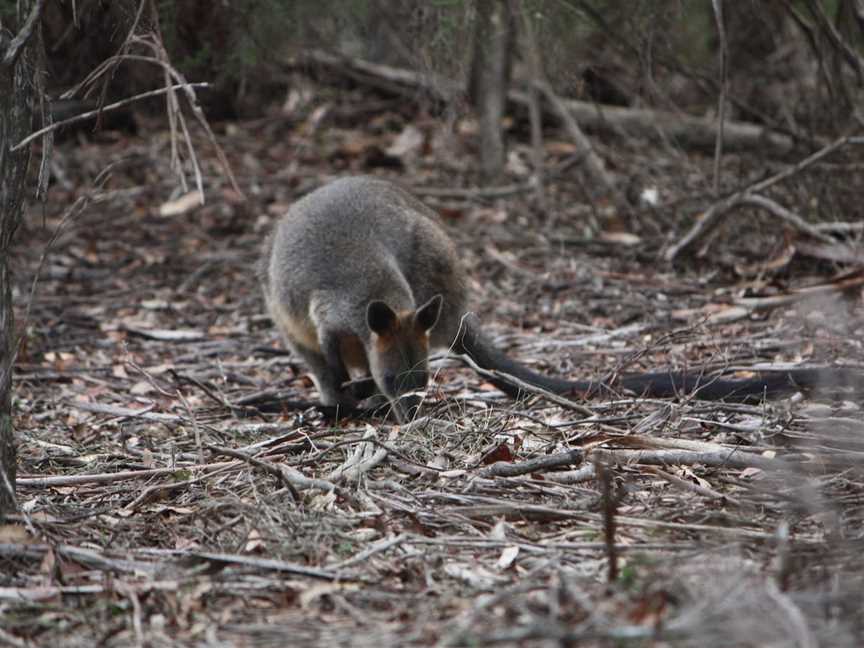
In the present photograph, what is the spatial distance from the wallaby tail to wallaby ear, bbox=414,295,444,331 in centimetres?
18

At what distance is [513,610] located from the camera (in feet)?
8.57

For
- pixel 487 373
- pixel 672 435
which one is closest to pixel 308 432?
pixel 487 373

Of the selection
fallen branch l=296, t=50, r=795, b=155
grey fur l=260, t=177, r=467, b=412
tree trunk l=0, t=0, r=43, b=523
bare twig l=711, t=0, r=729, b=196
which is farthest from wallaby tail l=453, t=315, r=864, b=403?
fallen branch l=296, t=50, r=795, b=155

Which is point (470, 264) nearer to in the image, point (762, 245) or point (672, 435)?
point (762, 245)

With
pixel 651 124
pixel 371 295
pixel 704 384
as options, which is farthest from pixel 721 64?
pixel 651 124

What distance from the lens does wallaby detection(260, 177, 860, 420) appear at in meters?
5.31

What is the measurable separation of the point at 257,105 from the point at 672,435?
25.9 ft

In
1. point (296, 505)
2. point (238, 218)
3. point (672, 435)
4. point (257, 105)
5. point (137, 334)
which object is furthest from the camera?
point (257, 105)

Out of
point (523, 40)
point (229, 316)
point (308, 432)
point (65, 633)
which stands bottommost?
point (229, 316)

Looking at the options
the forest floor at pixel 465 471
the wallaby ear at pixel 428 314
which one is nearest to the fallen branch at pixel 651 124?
the forest floor at pixel 465 471

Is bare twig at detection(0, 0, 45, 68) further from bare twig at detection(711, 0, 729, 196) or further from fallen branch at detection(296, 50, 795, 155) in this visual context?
fallen branch at detection(296, 50, 795, 155)

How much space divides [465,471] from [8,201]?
5.89 feet

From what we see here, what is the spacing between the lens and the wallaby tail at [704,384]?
15.1ft

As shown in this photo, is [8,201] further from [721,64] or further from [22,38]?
[721,64]
